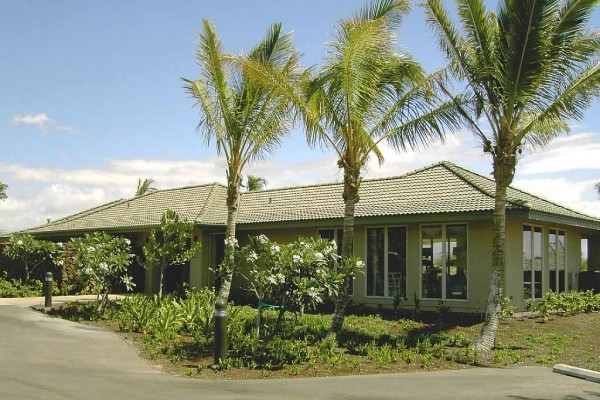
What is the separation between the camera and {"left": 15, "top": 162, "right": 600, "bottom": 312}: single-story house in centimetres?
1695

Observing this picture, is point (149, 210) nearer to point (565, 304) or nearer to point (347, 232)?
point (347, 232)

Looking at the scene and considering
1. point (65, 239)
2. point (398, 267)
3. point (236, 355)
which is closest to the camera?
point (236, 355)

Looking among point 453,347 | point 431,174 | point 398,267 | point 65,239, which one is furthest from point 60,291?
point 453,347

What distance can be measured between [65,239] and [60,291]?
638 cm

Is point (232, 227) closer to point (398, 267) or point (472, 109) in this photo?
point (398, 267)

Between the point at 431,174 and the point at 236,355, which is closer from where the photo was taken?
the point at 236,355

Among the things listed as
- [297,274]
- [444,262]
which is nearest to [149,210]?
[444,262]

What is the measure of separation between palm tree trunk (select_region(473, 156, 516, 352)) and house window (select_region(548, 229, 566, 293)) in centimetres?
750

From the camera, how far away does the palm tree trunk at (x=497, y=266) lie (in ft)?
40.6

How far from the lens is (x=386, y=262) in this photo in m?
18.6

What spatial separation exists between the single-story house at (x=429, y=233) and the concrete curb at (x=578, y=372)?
5.44 m

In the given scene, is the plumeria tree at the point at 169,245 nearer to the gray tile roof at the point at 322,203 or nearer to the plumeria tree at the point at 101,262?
the plumeria tree at the point at 101,262

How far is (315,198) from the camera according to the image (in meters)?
22.7

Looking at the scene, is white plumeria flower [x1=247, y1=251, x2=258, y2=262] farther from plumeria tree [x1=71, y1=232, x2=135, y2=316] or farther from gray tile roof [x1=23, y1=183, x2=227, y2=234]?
gray tile roof [x1=23, y1=183, x2=227, y2=234]
